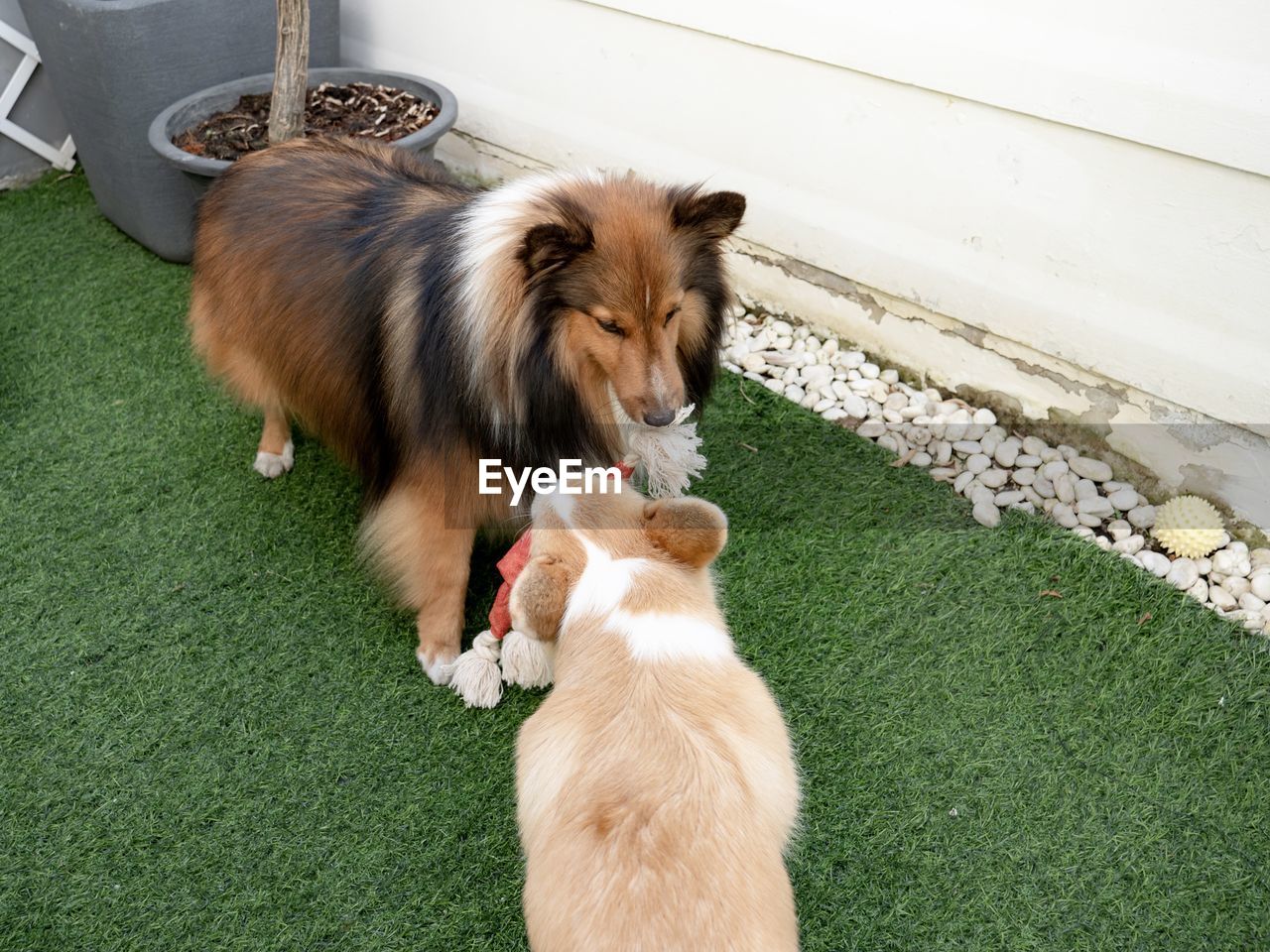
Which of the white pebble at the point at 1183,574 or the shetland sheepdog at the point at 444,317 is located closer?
the shetland sheepdog at the point at 444,317

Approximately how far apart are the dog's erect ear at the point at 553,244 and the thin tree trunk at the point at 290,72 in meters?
1.90

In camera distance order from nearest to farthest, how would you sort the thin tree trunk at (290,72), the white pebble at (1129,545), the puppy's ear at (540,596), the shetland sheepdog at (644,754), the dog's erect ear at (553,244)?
the shetland sheepdog at (644,754)
the puppy's ear at (540,596)
the dog's erect ear at (553,244)
the white pebble at (1129,545)
the thin tree trunk at (290,72)

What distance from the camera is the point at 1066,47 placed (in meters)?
2.94

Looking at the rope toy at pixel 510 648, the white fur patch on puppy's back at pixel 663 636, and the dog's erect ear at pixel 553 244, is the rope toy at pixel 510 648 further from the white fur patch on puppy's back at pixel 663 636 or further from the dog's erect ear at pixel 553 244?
the white fur patch on puppy's back at pixel 663 636

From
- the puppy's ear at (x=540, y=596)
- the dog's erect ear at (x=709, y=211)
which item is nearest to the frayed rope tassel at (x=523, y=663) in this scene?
the puppy's ear at (x=540, y=596)

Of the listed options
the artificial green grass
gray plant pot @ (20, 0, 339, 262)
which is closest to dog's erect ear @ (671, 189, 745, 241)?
the artificial green grass

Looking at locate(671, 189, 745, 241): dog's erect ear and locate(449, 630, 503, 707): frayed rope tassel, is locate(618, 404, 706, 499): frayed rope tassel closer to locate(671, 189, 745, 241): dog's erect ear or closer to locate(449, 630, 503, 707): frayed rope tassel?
locate(671, 189, 745, 241): dog's erect ear

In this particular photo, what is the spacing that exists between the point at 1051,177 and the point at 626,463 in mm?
1678

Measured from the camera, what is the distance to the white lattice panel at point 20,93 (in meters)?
4.57

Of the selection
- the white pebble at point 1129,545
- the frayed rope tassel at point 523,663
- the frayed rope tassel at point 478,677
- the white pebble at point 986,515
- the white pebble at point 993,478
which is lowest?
the frayed rope tassel at point 478,677

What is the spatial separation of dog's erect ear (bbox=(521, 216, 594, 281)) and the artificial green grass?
116cm

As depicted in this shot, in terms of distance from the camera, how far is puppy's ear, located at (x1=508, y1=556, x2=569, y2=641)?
5.99 ft

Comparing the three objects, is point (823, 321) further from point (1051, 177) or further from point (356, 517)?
point (356, 517)

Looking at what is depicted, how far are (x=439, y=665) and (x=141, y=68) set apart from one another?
2787 millimetres
